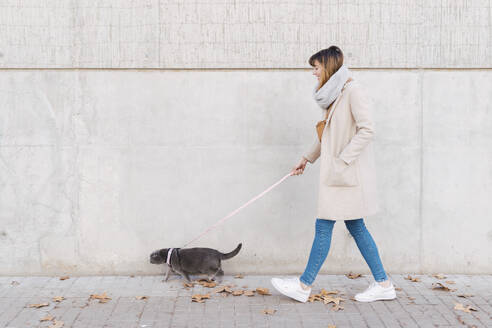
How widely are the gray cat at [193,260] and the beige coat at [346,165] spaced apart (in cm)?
108

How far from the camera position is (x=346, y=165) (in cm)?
446

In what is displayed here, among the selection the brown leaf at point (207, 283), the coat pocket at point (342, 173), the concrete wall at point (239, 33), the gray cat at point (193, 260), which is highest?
the concrete wall at point (239, 33)

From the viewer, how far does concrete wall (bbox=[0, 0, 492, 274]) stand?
17.5ft

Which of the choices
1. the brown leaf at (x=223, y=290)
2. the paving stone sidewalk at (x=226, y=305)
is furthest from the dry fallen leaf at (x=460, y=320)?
the brown leaf at (x=223, y=290)

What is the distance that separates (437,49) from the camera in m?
5.38

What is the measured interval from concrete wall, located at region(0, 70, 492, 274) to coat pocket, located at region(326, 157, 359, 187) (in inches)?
37.3

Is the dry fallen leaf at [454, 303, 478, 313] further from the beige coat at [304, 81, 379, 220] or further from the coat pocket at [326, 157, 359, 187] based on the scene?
the coat pocket at [326, 157, 359, 187]

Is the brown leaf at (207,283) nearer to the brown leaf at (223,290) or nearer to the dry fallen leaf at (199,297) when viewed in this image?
the brown leaf at (223,290)

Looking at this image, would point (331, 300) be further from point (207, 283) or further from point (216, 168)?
point (216, 168)

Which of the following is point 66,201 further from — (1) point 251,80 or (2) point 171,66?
(1) point 251,80

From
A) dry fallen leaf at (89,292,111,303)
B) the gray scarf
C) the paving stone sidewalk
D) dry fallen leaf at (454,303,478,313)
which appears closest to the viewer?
the paving stone sidewalk

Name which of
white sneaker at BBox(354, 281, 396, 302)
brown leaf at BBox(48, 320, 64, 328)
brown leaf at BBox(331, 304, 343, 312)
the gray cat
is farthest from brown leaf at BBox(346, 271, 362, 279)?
brown leaf at BBox(48, 320, 64, 328)

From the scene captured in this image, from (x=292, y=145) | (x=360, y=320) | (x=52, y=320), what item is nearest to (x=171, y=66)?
(x=292, y=145)

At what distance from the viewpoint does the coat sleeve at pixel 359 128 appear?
14.4 feet
